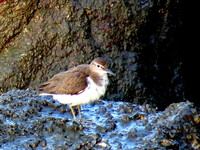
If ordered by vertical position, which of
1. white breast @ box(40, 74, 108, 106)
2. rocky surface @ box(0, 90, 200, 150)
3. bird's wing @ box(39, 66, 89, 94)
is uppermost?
bird's wing @ box(39, 66, 89, 94)

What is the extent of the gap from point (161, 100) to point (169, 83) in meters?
0.62

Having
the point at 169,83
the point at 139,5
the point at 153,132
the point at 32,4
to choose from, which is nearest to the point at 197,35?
the point at 169,83

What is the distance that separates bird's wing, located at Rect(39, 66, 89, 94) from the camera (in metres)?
7.67

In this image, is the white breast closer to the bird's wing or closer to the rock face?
the bird's wing

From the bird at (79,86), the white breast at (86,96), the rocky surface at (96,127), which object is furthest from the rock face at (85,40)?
the white breast at (86,96)

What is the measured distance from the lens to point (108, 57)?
1034 centimetres

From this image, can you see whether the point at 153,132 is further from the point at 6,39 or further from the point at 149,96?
the point at 6,39

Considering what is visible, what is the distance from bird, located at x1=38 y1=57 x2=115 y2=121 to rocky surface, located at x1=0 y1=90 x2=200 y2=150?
34 centimetres

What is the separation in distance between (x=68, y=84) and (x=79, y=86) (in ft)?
0.74

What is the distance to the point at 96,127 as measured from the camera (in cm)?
743

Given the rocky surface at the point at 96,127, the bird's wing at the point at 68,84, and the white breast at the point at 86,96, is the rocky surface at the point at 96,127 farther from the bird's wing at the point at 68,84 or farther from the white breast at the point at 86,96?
the bird's wing at the point at 68,84

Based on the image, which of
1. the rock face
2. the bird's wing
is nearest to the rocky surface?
the bird's wing

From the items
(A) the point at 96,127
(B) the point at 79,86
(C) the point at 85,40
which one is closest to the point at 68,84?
(B) the point at 79,86

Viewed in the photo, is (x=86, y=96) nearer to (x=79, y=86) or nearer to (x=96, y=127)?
(x=79, y=86)
